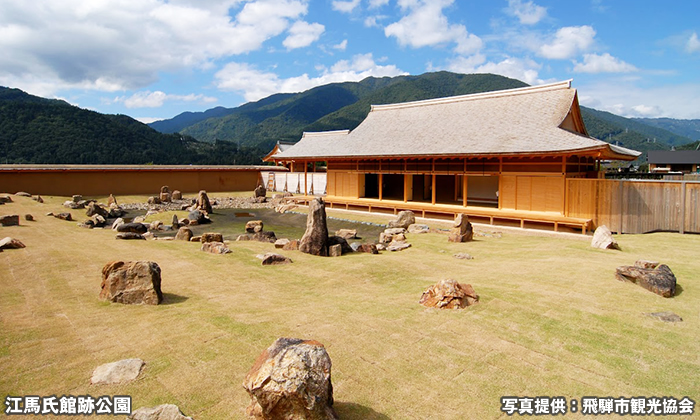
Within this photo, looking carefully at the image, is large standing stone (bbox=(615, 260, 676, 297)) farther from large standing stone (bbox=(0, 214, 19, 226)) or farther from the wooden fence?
large standing stone (bbox=(0, 214, 19, 226))

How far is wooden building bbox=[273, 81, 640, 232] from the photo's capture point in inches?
672

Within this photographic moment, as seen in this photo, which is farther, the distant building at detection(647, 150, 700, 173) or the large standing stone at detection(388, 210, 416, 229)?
the distant building at detection(647, 150, 700, 173)

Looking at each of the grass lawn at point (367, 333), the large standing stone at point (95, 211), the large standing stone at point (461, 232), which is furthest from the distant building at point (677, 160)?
the large standing stone at point (95, 211)

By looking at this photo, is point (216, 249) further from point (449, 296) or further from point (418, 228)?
point (418, 228)

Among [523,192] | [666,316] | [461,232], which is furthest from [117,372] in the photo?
[523,192]

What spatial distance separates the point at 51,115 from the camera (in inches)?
2160

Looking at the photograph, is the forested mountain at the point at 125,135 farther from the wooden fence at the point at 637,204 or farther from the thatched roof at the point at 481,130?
the wooden fence at the point at 637,204

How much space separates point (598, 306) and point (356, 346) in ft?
15.2

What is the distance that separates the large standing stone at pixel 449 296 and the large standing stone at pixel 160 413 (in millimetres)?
4590

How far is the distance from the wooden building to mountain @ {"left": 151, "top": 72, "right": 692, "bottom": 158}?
261 ft

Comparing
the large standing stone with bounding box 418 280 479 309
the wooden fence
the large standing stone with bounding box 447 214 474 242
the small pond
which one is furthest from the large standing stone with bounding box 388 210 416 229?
the large standing stone with bounding box 418 280 479 309

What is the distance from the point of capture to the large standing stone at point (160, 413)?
3873 mm

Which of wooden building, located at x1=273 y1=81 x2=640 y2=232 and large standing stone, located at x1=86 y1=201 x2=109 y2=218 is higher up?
wooden building, located at x1=273 y1=81 x2=640 y2=232

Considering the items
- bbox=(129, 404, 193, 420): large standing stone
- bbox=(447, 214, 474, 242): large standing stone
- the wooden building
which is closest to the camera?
bbox=(129, 404, 193, 420): large standing stone
